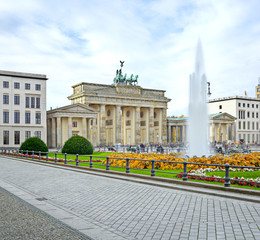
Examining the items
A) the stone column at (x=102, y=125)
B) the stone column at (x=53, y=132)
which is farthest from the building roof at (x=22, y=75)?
the stone column at (x=102, y=125)

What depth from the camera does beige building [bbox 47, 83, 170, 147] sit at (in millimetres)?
71250

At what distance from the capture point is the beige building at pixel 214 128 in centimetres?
9494

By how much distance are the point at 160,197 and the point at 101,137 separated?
232ft

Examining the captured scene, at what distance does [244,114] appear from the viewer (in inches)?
4210

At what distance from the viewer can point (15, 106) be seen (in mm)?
60781

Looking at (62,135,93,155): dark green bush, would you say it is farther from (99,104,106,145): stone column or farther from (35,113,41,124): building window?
(99,104,106,145): stone column

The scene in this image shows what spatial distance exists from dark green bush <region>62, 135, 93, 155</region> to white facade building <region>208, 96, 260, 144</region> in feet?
257

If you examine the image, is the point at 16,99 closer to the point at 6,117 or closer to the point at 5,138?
the point at 6,117

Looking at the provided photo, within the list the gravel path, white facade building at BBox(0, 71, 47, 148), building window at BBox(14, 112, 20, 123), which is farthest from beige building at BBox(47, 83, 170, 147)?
the gravel path

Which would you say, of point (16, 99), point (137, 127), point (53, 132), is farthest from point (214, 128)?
point (16, 99)

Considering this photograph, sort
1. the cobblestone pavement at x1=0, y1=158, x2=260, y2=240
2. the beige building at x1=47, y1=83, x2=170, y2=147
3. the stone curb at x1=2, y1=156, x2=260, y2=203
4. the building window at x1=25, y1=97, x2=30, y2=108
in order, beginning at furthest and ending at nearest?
the beige building at x1=47, y1=83, x2=170, y2=147 → the building window at x1=25, y1=97, x2=30, y2=108 → the stone curb at x1=2, y1=156, x2=260, y2=203 → the cobblestone pavement at x1=0, y1=158, x2=260, y2=240

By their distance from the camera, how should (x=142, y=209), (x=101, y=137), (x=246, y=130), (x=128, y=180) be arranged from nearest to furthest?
(x=142, y=209) → (x=128, y=180) → (x=101, y=137) → (x=246, y=130)

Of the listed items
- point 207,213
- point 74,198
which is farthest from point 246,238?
point 74,198

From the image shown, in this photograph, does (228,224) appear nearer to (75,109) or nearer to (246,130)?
(75,109)
